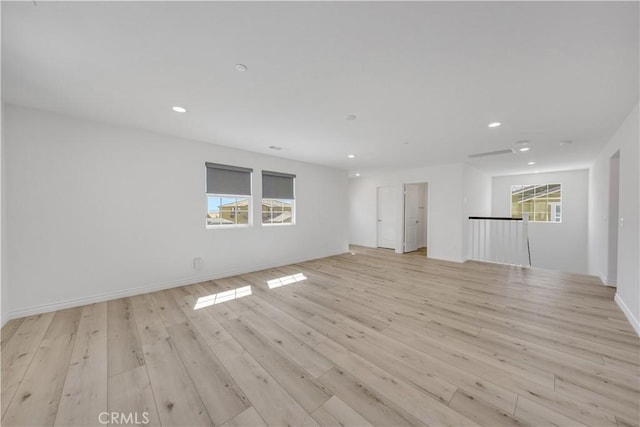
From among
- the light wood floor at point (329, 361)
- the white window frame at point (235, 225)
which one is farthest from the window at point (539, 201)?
the white window frame at point (235, 225)

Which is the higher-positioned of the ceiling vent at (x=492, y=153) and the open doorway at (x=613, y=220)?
the ceiling vent at (x=492, y=153)

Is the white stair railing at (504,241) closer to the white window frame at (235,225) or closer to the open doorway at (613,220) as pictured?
the open doorway at (613,220)

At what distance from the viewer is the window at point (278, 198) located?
497cm

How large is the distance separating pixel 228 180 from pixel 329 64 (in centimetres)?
312

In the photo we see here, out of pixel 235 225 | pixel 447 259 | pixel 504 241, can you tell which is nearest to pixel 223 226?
pixel 235 225

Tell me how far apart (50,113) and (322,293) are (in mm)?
4156

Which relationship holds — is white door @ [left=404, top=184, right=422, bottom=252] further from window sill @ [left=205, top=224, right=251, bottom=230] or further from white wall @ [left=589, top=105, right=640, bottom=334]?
window sill @ [left=205, top=224, right=251, bottom=230]

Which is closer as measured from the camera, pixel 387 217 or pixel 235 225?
pixel 235 225

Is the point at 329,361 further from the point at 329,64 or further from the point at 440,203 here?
the point at 440,203

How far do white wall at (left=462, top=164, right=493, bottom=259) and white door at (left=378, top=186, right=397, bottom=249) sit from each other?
1.90m

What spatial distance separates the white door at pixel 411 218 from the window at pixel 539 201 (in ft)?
10.7

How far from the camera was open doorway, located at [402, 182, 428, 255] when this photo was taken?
699cm

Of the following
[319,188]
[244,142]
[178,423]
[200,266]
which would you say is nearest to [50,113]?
[244,142]

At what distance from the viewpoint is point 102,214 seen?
10.3 feet
